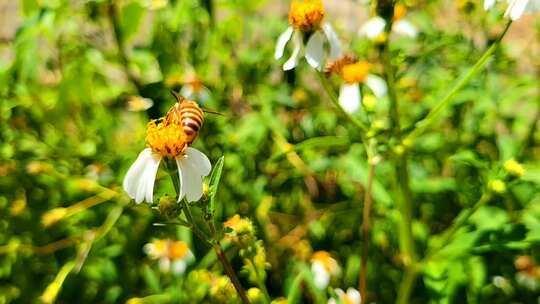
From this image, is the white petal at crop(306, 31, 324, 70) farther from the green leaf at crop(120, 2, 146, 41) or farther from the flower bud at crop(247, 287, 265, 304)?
the green leaf at crop(120, 2, 146, 41)

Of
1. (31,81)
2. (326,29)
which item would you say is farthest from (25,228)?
(326,29)

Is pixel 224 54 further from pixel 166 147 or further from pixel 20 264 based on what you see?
pixel 166 147

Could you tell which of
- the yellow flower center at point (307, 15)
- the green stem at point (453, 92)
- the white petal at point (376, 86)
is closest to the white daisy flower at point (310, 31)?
the yellow flower center at point (307, 15)

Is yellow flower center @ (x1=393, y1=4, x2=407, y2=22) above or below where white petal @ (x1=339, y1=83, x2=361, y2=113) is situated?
above

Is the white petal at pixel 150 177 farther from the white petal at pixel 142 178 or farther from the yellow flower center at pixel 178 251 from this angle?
the yellow flower center at pixel 178 251

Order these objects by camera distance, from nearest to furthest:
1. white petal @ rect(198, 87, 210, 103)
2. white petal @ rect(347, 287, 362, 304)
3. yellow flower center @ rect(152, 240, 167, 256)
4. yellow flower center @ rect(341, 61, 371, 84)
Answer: white petal @ rect(347, 287, 362, 304), yellow flower center @ rect(341, 61, 371, 84), yellow flower center @ rect(152, 240, 167, 256), white petal @ rect(198, 87, 210, 103)

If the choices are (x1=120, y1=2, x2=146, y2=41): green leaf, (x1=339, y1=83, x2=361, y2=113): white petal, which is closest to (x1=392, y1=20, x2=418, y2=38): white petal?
(x1=339, y1=83, x2=361, y2=113): white petal

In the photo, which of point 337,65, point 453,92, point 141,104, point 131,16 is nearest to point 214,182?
point 453,92
